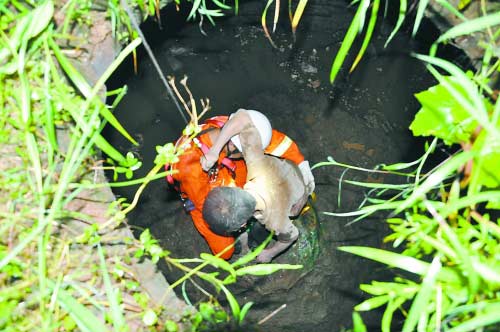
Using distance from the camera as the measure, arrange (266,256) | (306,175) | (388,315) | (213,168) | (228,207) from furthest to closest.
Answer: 1. (266,256)
2. (306,175)
3. (213,168)
4. (228,207)
5. (388,315)

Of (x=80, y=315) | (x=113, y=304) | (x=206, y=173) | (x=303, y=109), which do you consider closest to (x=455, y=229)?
(x=113, y=304)

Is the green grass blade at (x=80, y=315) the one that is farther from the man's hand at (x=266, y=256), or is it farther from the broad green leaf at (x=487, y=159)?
the man's hand at (x=266, y=256)

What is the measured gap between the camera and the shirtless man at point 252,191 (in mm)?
2324

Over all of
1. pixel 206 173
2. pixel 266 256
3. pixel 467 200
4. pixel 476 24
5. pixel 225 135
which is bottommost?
pixel 266 256

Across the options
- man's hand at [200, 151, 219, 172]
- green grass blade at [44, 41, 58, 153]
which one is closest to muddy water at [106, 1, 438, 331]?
man's hand at [200, 151, 219, 172]

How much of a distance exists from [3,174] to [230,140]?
1.20 m

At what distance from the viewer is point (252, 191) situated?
94.7 inches

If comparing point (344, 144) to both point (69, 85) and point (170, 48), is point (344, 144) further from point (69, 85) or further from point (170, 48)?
point (69, 85)

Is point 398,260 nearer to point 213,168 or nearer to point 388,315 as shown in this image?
point 388,315

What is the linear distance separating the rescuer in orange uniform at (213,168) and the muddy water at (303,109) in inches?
24.7

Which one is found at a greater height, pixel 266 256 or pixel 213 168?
pixel 213 168

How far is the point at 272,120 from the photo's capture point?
3580 millimetres

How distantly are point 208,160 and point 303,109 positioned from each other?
4.59ft

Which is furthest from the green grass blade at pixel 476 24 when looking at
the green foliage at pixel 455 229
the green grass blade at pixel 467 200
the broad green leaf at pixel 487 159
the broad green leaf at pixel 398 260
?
the broad green leaf at pixel 398 260
